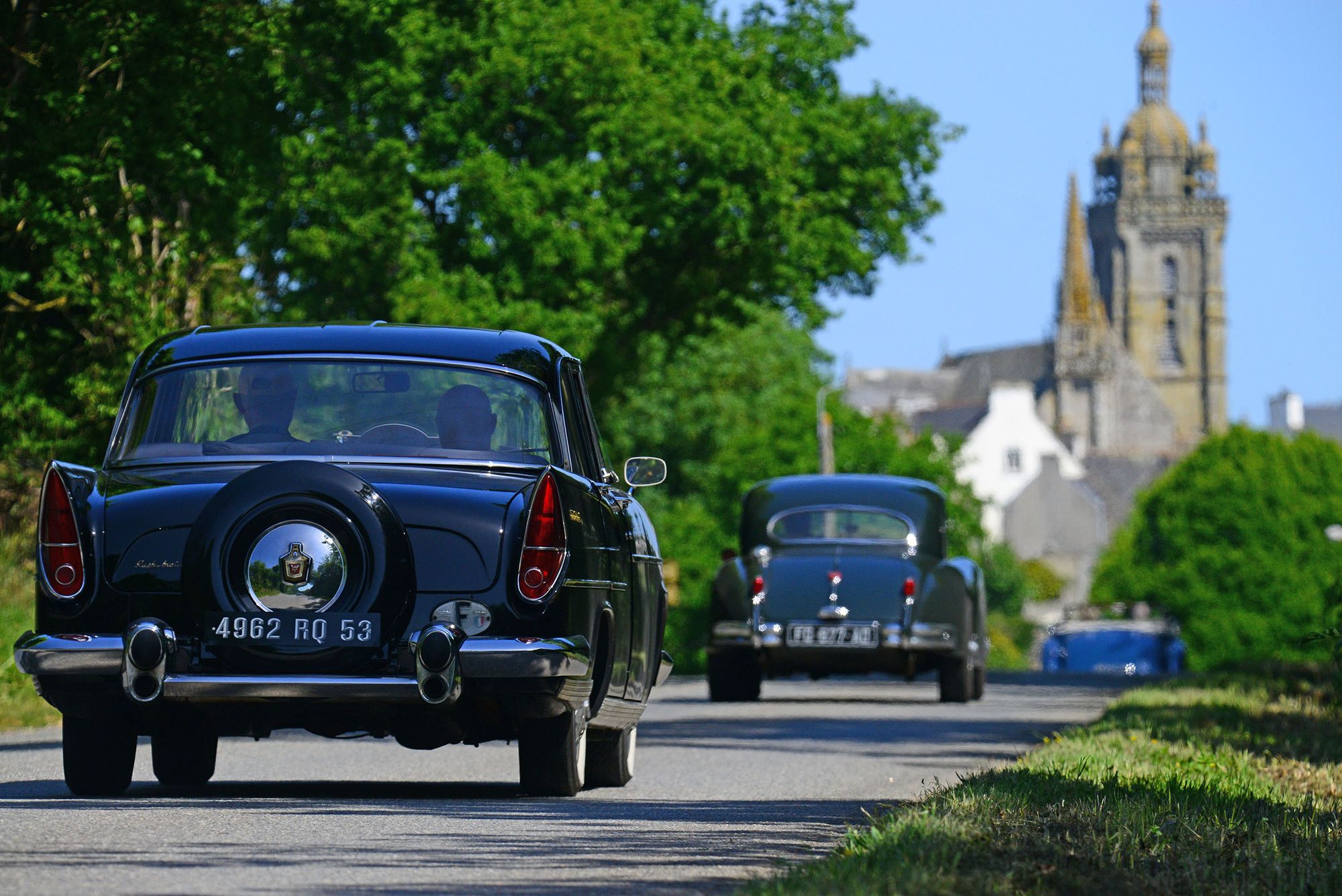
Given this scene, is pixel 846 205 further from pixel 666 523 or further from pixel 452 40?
pixel 666 523

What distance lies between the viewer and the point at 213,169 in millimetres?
20047

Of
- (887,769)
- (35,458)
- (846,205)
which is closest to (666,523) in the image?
(846,205)

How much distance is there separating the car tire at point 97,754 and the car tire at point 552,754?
1.57m

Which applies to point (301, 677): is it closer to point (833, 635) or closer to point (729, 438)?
point (833, 635)

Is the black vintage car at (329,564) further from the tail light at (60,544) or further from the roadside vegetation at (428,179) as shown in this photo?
the roadside vegetation at (428,179)

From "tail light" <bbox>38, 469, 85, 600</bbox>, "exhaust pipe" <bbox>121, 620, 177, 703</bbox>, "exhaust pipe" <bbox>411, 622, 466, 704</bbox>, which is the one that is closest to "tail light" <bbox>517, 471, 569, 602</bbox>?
"exhaust pipe" <bbox>411, 622, 466, 704</bbox>

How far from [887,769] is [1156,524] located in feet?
307

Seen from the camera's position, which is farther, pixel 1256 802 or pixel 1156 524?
pixel 1156 524

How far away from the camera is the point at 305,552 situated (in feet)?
27.1

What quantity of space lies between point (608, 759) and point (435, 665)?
7.09 ft

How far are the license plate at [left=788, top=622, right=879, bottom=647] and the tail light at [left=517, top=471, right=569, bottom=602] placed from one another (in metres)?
11.3

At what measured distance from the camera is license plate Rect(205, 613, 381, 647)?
8.31m

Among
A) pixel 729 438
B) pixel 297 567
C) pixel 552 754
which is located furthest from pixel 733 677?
pixel 729 438

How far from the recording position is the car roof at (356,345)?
31.1 ft
